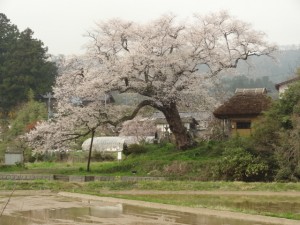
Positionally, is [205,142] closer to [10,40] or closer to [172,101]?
[172,101]

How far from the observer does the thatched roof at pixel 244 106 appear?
115ft

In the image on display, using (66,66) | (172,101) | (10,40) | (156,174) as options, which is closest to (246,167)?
(156,174)

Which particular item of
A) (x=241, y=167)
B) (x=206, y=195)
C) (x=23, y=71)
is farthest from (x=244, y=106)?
(x=23, y=71)

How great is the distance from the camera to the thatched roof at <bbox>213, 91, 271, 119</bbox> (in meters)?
35.1

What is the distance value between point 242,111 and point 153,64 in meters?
7.69

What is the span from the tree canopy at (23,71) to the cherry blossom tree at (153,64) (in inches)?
1074

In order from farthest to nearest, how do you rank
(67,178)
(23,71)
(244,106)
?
(23,71)
(244,106)
(67,178)

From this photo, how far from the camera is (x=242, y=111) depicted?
35.2 m

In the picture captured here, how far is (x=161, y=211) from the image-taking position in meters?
16.9

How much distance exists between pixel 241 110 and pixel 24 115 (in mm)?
26607

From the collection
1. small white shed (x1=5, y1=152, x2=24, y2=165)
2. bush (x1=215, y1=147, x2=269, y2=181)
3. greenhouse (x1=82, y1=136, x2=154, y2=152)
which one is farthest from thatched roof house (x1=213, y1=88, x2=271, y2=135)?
small white shed (x1=5, y1=152, x2=24, y2=165)

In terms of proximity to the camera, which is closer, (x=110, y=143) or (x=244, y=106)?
(x=244, y=106)

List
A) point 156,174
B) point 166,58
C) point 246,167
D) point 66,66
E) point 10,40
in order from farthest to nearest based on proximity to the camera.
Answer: point 10,40 < point 66,66 < point 166,58 < point 156,174 < point 246,167

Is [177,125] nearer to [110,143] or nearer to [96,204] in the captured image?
[96,204]
